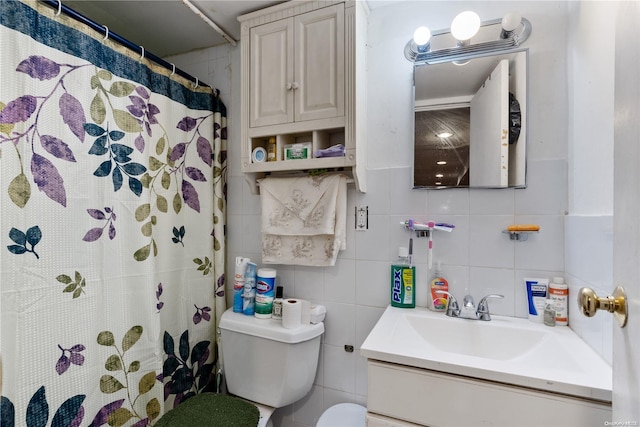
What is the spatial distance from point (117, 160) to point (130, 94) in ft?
0.89

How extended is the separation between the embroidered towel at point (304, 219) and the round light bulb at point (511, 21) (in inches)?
31.8

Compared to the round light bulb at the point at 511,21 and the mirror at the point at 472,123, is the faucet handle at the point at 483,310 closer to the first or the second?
the mirror at the point at 472,123

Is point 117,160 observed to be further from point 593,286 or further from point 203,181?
point 593,286

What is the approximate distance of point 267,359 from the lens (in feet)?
4.21

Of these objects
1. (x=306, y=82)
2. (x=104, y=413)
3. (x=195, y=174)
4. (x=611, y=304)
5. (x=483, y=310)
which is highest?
(x=306, y=82)

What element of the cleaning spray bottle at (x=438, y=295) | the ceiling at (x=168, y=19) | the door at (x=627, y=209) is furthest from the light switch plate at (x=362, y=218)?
the ceiling at (x=168, y=19)

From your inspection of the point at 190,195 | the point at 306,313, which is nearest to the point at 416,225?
the point at 306,313

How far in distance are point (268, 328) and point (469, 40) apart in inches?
55.1

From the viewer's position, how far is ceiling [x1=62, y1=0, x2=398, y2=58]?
1376mm

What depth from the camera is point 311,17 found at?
1.28m

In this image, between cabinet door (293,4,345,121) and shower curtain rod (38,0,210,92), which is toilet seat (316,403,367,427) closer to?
cabinet door (293,4,345,121)

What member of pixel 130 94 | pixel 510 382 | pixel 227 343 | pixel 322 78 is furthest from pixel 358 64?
pixel 227 343

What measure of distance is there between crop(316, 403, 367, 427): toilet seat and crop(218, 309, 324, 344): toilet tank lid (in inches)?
12.6

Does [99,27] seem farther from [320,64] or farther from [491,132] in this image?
[491,132]
